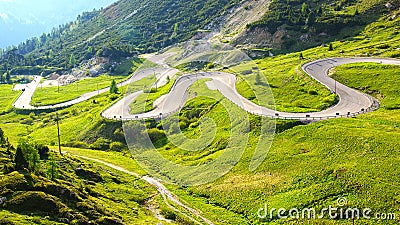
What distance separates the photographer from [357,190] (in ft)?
161

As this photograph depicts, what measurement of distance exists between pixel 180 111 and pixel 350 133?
4978 cm

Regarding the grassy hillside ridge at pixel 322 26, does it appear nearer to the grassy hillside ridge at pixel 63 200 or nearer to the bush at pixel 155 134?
the bush at pixel 155 134

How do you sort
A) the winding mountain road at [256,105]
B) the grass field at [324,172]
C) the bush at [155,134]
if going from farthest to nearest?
the bush at [155,134] → the winding mountain road at [256,105] → the grass field at [324,172]

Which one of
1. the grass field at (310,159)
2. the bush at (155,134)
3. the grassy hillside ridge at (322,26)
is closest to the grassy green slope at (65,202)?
the grass field at (310,159)

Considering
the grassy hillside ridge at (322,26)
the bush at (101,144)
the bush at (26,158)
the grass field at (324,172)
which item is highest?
the grassy hillside ridge at (322,26)

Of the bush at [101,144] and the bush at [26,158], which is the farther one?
the bush at [101,144]

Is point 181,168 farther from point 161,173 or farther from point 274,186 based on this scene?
point 274,186

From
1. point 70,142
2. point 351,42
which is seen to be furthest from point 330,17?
point 70,142

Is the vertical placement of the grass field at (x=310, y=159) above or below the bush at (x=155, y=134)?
above

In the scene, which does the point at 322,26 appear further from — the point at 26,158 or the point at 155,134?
the point at 26,158

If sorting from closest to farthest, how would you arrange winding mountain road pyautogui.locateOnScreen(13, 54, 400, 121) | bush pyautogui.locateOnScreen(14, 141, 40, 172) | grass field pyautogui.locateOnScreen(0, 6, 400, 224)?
bush pyautogui.locateOnScreen(14, 141, 40, 172) < grass field pyautogui.locateOnScreen(0, 6, 400, 224) < winding mountain road pyautogui.locateOnScreen(13, 54, 400, 121)

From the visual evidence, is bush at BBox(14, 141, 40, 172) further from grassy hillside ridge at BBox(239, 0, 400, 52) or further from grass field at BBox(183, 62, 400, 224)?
grassy hillside ridge at BBox(239, 0, 400, 52)

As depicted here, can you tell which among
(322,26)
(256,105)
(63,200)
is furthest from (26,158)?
(322,26)

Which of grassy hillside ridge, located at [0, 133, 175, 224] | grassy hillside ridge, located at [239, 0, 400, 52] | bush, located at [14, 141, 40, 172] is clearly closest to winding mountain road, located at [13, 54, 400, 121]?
grassy hillside ridge, located at [0, 133, 175, 224]
